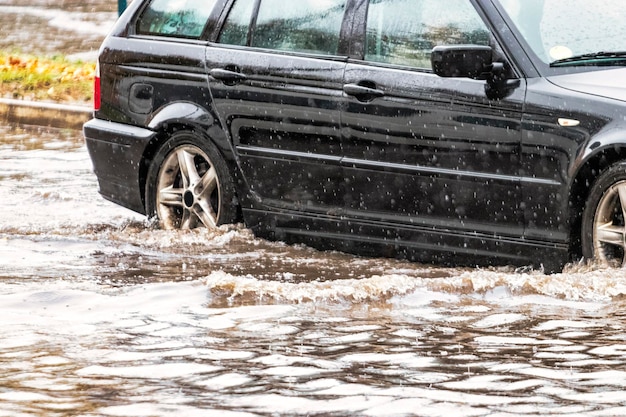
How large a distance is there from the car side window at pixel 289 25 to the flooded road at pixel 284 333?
1.04 metres

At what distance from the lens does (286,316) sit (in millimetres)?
6664

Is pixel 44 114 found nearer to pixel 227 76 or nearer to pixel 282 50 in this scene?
pixel 227 76

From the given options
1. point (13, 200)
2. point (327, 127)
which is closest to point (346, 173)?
point (327, 127)

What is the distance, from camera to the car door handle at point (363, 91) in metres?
7.80

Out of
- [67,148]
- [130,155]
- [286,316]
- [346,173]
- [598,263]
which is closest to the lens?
[286,316]

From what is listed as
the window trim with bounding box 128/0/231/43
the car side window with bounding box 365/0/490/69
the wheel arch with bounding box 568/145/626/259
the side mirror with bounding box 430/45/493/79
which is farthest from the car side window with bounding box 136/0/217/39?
the wheel arch with bounding box 568/145/626/259

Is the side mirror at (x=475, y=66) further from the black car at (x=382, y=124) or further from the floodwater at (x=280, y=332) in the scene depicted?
the floodwater at (x=280, y=332)

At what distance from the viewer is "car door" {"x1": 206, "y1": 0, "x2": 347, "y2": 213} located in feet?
26.5

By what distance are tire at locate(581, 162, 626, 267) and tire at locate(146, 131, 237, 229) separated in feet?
Answer: 7.23

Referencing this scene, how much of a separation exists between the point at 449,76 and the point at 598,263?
108cm

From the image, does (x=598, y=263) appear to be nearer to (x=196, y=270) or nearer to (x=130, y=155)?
(x=196, y=270)

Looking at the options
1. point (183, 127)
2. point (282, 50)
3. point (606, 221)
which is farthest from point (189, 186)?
point (606, 221)

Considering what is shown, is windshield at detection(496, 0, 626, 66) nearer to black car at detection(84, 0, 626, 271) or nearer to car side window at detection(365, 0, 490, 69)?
black car at detection(84, 0, 626, 271)

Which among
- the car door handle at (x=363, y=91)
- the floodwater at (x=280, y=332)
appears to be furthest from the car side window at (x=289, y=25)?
the floodwater at (x=280, y=332)
